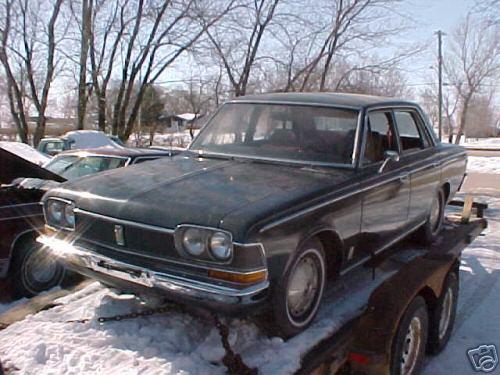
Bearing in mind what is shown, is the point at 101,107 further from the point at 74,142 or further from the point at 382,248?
the point at 382,248

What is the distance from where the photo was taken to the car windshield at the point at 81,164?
593 cm

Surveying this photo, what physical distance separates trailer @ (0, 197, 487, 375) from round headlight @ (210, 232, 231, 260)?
0.43 m

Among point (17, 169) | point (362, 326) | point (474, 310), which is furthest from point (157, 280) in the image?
point (17, 169)

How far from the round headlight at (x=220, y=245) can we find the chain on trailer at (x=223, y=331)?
0.42 m

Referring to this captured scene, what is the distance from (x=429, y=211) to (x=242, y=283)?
3002 mm

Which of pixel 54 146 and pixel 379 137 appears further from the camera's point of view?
pixel 54 146

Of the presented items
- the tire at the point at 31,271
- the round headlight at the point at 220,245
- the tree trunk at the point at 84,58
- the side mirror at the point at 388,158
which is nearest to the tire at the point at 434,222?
the side mirror at the point at 388,158

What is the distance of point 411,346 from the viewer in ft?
10.4

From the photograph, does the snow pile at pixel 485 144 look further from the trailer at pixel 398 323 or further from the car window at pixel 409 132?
the trailer at pixel 398 323

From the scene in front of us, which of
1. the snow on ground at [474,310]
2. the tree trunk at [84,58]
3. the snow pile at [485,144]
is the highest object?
the tree trunk at [84,58]

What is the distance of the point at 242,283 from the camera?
233 centimetres

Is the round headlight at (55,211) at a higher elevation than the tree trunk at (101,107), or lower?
lower

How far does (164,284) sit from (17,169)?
12.8ft

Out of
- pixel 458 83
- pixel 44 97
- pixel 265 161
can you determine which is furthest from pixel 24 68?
pixel 458 83
